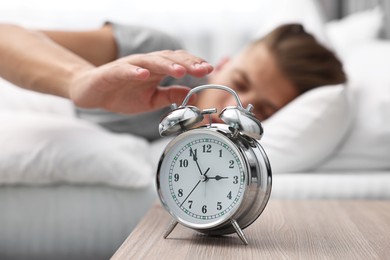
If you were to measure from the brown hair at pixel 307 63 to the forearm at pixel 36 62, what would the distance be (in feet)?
1.93

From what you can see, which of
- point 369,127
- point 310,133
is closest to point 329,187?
point 310,133

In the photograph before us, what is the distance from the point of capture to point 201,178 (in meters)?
1.00

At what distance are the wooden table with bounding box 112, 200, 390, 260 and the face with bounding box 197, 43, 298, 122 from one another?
1.91ft

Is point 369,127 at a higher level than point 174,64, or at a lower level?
lower

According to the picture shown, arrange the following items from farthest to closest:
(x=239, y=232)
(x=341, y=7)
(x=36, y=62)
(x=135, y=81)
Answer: (x=341, y=7) < (x=36, y=62) < (x=135, y=81) < (x=239, y=232)

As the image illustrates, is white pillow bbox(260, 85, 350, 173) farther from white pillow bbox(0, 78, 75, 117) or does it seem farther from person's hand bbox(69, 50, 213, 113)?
white pillow bbox(0, 78, 75, 117)

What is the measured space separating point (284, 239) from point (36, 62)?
2.43 feet

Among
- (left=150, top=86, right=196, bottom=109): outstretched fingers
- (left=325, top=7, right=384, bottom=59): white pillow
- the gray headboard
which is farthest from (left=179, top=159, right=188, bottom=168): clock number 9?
the gray headboard

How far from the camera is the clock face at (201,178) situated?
0.98m

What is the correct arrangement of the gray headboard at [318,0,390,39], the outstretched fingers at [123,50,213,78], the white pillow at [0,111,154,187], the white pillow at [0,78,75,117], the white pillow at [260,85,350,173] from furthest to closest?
the gray headboard at [318,0,390,39] < the white pillow at [0,78,75,117] < the white pillow at [260,85,350,173] < the white pillow at [0,111,154,187] < the outstretched fingers at [123,50,213,78]

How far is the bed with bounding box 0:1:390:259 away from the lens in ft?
4.87

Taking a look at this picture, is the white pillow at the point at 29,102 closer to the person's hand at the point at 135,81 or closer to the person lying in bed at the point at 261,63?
the person lying in bed at the point at 261,63

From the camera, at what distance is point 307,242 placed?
1.00 metres

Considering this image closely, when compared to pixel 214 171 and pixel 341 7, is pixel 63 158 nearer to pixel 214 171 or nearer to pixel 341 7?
pixel 214 171
